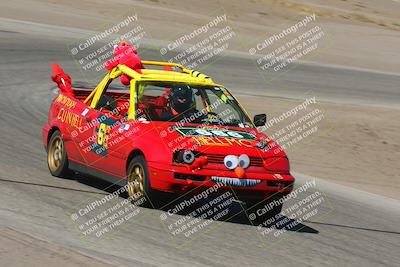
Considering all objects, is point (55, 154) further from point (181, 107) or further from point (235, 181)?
point (235, 181)

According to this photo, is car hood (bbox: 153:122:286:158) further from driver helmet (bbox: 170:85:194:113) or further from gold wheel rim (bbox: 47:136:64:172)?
gold wheel rim (bbox: 47:136:64:172)

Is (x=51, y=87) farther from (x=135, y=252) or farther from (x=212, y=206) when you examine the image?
(x=135, y=252)

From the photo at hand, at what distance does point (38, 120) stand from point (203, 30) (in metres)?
21.0

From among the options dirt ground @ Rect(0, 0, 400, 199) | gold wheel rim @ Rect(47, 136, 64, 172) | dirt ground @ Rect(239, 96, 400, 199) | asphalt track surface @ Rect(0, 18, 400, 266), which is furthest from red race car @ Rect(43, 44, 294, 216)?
dirt ground @ Rect(0, 0, 400, 199)

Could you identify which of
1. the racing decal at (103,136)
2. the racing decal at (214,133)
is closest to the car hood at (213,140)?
the racing decal at (214,133)

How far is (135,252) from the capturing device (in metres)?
8.16

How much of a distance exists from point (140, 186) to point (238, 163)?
44.6 inches

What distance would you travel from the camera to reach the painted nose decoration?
32.3 feet

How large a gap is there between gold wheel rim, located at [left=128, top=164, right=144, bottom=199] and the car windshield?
759 millimetres

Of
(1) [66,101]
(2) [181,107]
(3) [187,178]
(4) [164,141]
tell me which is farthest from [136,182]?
(1) [66,101]

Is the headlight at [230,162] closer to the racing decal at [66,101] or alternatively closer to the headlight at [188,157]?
the headlight at [188,157]

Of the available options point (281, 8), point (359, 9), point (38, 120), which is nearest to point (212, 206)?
point (38, 120)

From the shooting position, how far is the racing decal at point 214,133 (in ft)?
33.7

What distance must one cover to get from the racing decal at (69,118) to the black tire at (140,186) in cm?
A: 146
